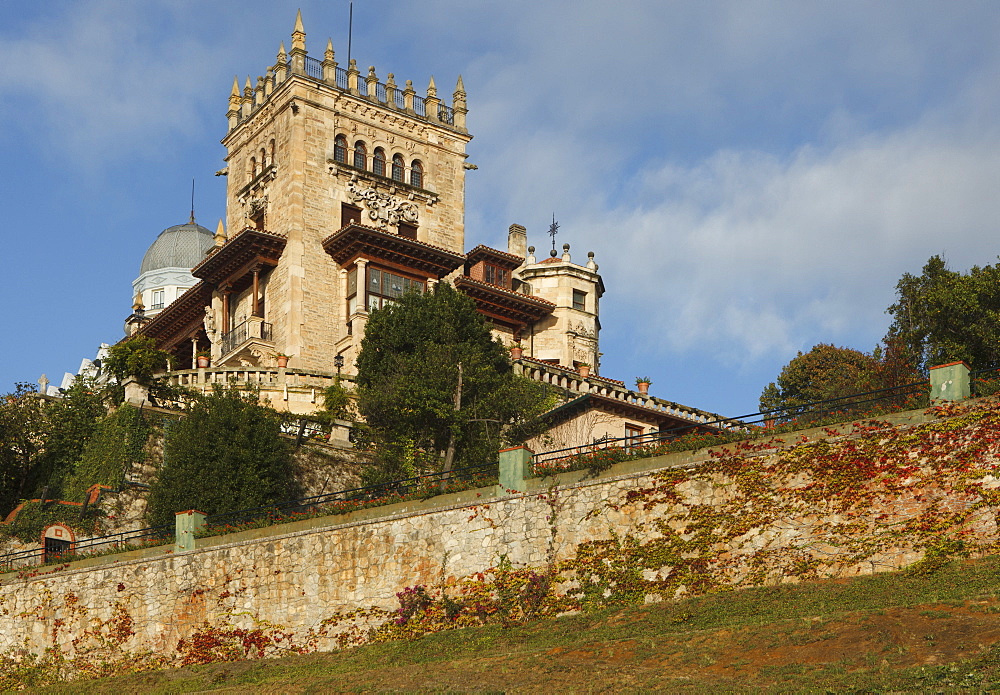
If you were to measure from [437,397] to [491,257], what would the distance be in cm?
2328

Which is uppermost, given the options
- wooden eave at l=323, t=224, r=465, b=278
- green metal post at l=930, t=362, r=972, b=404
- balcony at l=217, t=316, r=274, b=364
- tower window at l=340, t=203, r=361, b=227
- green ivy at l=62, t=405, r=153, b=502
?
tower window at l=340, t=203, r=361, b=227

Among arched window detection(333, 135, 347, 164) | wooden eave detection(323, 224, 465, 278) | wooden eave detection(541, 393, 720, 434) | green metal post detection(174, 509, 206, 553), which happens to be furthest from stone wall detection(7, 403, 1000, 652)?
arched window detection(333, 135, 347, 164)

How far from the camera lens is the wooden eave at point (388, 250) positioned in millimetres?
61312

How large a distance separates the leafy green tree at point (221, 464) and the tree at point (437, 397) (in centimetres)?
379

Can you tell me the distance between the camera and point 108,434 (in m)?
46.7

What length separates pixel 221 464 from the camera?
4147 cm

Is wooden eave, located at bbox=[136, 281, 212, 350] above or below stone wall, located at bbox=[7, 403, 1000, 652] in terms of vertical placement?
above

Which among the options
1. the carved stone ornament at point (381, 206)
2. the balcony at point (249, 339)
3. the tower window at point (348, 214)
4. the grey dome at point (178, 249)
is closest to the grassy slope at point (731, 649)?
the balcony at point (249, 339)

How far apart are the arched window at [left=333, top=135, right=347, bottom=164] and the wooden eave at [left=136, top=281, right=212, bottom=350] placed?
8704 millimetres

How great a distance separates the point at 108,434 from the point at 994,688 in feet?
109

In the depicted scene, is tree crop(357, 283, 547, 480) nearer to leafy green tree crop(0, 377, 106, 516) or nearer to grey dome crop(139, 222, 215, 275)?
leafy green tree crop(0, 377, 106, 516)

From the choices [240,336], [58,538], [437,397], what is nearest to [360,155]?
[240,336]

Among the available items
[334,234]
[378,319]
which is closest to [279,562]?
[378,319]

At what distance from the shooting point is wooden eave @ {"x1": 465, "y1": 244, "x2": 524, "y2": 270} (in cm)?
6831
